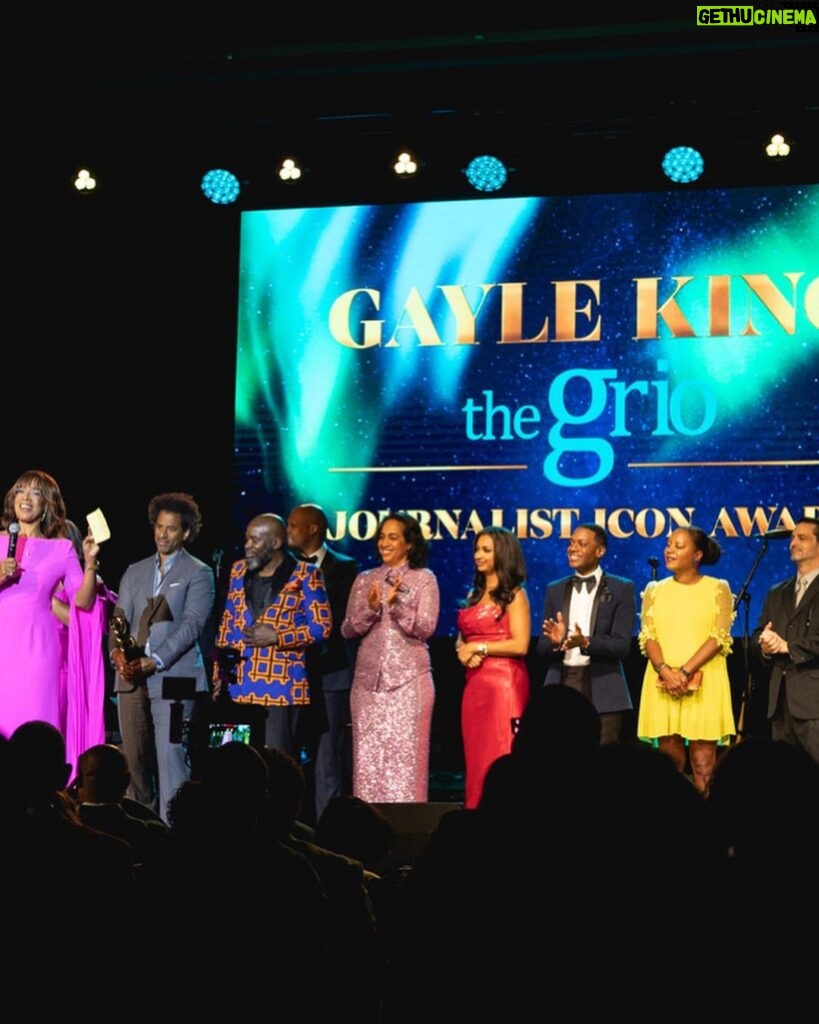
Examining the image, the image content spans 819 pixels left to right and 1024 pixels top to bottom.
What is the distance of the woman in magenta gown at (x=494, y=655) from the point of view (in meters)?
7.37

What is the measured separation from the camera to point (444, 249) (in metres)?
9.41

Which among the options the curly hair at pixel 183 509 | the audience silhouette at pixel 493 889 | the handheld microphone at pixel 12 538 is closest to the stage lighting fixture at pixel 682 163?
the curly hair at pixel 183 509

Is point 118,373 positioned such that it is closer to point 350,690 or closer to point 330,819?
point 350,690

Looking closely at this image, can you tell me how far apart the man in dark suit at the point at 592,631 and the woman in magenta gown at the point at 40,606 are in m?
2.33

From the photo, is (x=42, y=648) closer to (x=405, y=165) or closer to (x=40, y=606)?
(x=40, y=606)

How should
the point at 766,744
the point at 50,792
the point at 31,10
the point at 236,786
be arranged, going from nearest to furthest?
the point at 766,744 < the point at 236,786 < the point at 50,792 < the point at 31,10

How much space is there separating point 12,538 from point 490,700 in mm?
2462

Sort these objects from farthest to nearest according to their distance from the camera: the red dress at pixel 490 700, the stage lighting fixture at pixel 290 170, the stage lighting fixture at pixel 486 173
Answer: the stage lighting fixture at pixel 290 170 < the stage lighting fixture at pixel 486 173 < the red dress at pixel 490 700

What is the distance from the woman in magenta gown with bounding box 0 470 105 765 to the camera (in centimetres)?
695

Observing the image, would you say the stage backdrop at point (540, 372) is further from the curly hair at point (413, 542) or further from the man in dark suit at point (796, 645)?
the curly hair at point (413, 542)

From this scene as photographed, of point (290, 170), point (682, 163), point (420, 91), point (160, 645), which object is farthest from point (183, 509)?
point (682, 163)

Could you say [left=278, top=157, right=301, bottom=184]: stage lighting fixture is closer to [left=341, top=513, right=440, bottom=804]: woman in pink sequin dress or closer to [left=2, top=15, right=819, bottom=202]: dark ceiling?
[left=2, top=15, right=819, bottom=202]: dark ceiling

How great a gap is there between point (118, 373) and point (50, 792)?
6660 millimetres

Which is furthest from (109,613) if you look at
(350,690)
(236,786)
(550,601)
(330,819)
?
(236,786)
